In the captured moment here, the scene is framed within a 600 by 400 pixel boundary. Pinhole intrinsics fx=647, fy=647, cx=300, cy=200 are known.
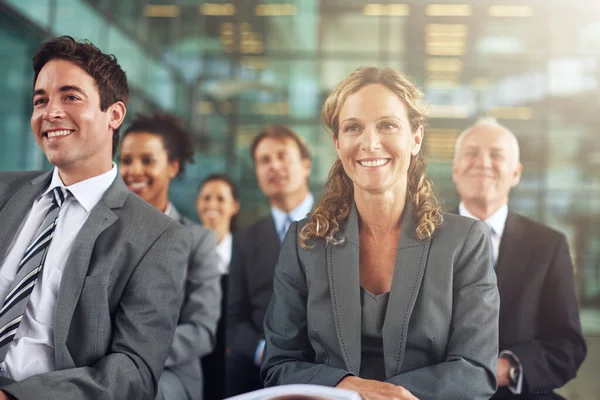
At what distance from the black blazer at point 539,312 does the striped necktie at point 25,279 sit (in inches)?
64.8

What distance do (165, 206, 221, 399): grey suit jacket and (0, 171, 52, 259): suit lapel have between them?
27.7 inches

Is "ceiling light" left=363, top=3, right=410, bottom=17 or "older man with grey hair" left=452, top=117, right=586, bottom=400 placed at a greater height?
"ceiling light" left=363, top=3, right=410, bottom=17

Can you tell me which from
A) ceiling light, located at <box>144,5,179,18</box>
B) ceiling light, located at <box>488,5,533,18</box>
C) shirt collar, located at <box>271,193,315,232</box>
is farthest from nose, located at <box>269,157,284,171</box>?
ceiling light, located at <box>144,5,179,18</box>

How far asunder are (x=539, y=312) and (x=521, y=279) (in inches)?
5.9

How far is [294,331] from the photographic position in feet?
6.57

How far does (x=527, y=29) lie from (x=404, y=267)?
23.0ft

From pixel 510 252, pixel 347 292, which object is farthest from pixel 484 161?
pixel 347 292

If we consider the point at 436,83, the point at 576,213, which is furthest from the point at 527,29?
the point at 576,213

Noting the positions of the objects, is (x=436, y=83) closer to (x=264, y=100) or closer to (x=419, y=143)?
(x=264, y=100)

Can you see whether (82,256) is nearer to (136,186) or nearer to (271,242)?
(136,186)

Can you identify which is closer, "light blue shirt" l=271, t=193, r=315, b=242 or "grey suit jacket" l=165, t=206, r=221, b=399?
"grey suit jacket" l=165, t=206, r=221, b=399

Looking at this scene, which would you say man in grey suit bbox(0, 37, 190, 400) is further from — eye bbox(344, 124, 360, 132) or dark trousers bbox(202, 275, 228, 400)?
dark trousers bbox(202, 275, 228, 400)

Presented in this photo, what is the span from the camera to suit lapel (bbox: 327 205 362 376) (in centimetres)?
191

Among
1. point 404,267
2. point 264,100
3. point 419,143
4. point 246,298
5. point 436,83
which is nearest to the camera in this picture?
point 404,267
